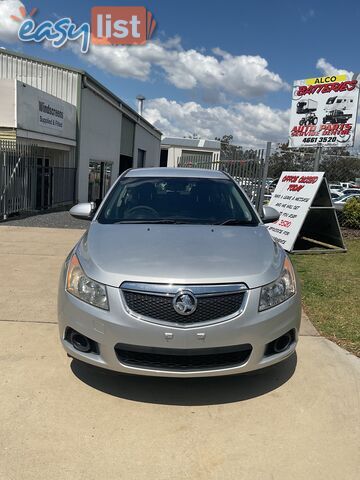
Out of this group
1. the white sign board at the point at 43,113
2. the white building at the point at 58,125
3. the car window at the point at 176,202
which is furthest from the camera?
the white sign board at the point at 43,113

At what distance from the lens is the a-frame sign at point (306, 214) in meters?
8.70

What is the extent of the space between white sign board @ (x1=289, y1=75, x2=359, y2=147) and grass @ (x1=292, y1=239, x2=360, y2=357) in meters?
3.82

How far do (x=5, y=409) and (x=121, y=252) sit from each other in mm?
1335

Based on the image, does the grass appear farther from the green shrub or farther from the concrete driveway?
the green shrub

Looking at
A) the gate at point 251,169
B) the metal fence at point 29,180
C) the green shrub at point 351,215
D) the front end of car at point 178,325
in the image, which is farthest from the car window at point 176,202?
the metal fence at point 29,180

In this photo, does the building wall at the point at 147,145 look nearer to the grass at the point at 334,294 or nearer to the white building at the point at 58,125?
the white building at the point at 58,125

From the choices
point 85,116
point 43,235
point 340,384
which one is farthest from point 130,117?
point 340,384

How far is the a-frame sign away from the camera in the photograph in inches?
342

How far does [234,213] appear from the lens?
4.26 meters

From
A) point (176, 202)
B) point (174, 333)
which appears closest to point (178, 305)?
point (174, 333)

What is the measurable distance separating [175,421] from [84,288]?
110cm

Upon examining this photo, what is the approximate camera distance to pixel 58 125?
53.5 feet

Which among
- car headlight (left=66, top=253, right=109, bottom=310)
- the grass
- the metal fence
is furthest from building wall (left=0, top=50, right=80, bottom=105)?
car headlight (left=66, top=253, right=109, bottom=310)

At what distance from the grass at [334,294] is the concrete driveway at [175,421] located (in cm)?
51
